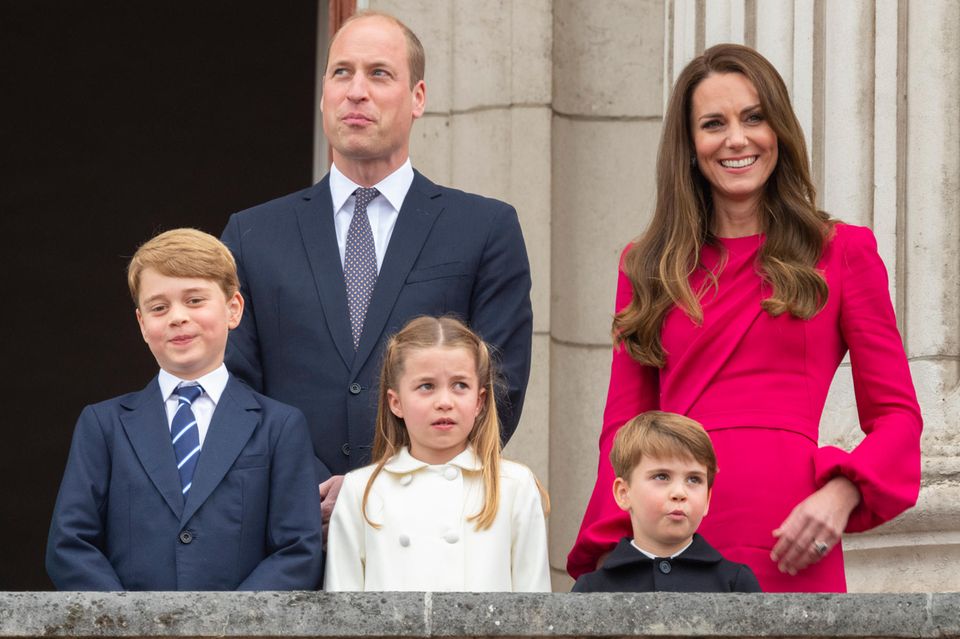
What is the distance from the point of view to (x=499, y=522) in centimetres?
433

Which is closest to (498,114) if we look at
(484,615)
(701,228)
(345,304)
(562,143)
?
(562,143)

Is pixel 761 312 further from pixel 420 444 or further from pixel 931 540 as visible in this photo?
pixel 931 540

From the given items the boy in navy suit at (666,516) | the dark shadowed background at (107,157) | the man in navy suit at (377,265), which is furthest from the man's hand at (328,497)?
the dark shadowed background at (107,157)

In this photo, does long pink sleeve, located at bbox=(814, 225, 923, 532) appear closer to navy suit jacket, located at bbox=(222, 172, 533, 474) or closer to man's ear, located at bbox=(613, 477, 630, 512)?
man's ear, located at bbox=(613, 477, 630, 512)

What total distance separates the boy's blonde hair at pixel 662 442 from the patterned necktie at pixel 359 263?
74cm

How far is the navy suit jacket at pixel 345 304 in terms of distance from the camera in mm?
4652

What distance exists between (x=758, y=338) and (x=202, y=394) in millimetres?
1159

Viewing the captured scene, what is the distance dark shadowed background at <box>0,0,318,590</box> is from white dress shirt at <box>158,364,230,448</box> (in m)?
7.39

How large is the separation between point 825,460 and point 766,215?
0.59 meters

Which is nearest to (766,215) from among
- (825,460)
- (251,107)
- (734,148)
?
(734,148)

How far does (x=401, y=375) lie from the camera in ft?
14.5

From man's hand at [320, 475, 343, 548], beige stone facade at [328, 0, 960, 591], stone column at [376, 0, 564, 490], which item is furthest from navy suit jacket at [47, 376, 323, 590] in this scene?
stone column at [376, 0, 564, 490]

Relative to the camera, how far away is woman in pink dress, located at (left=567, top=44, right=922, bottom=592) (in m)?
4.21

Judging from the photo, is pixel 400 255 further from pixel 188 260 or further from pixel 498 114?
pixel 498 114
